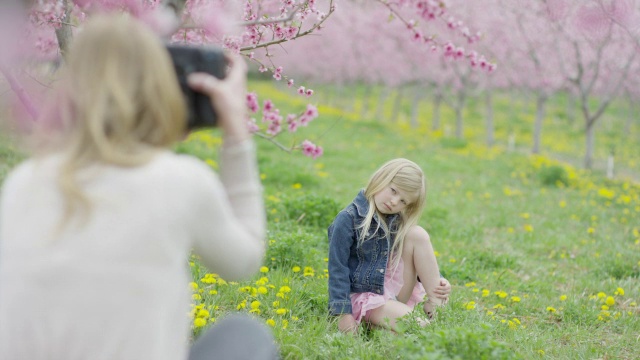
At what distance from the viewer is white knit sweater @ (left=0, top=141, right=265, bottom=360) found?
1357 millimetres

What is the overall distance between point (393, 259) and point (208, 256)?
2024 millimetres

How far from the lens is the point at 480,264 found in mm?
5090

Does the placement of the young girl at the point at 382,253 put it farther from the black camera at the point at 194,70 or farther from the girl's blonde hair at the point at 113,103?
the girl's blonde hair at the point at 113,103

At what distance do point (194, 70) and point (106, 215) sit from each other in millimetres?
490

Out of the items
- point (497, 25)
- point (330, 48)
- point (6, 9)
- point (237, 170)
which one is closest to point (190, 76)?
point (237, 170)

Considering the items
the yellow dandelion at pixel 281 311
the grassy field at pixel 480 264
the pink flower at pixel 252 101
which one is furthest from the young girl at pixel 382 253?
the pink flower at pixel 252 101

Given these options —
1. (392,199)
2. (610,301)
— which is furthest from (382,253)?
(610,301)

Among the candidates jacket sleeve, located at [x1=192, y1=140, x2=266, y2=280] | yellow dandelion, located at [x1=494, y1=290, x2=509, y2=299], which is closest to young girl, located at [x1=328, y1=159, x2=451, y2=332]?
yellow dandelion, located at [x1=494, y1=290, x2=509, y2=299]

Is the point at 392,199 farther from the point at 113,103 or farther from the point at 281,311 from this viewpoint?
the point at 113,103

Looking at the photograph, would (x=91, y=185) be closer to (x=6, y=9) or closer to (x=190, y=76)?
(x=190, y=76)

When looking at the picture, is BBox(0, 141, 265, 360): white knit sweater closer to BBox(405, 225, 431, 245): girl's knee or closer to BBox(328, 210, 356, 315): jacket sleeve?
BBox(328, 210, 356, 315): jacket sleeve

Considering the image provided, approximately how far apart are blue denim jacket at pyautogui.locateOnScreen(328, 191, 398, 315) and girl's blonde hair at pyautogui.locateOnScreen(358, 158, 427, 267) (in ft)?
0.11

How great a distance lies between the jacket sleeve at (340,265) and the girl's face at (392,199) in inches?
7.4

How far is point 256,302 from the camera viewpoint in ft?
10.5
